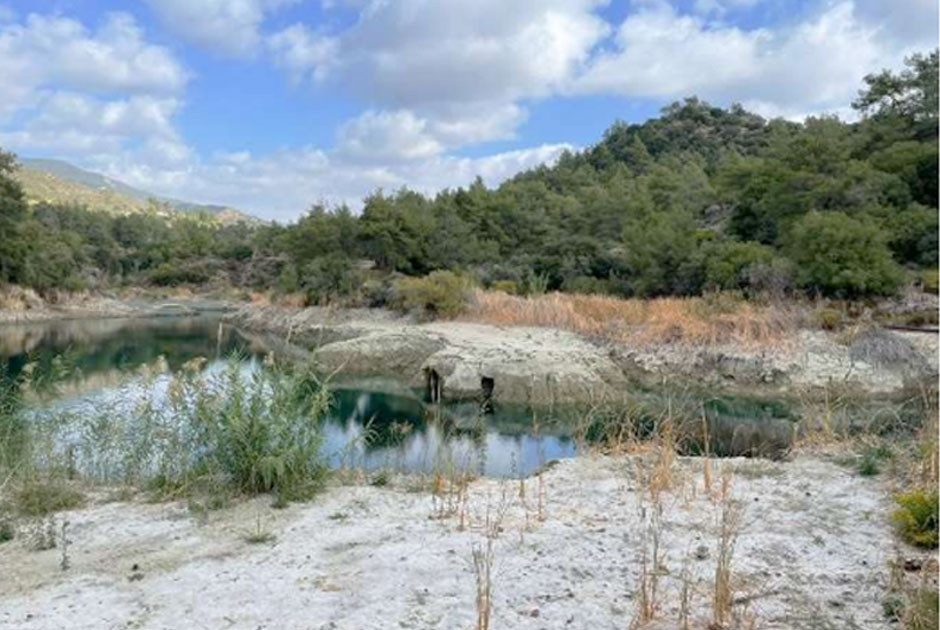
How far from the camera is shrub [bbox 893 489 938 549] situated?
5.12m

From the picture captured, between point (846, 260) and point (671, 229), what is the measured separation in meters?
9.05

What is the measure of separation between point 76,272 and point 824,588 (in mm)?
51755

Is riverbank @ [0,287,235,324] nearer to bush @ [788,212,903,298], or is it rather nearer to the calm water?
the calm water

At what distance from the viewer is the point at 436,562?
16.0ft

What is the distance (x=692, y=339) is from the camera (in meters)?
20.7

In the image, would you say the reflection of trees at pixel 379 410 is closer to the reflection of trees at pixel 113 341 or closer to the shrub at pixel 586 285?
the reflection of trees at pixel 113 341

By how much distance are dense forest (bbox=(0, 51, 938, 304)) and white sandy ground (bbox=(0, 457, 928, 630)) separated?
58.4 feet

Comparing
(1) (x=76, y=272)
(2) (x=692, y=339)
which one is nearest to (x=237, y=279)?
(1) (x=76, y=272)

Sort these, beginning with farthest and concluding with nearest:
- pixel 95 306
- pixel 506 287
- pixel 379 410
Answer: pixel 95 306 → pixel 506 287 → pixel 379 410

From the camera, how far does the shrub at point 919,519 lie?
512 centimetres

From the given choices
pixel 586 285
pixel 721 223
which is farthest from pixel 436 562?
pixel 721 223

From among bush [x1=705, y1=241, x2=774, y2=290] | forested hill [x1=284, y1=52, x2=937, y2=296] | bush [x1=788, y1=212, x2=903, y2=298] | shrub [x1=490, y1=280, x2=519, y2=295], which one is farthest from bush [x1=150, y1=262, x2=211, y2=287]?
bush [x1=788, y1=212, x2=903, y2=298]

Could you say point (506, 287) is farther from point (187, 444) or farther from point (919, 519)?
point (919, 519)

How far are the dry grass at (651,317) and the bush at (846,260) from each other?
1.85 meters
